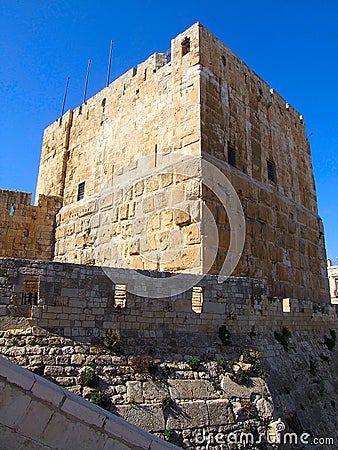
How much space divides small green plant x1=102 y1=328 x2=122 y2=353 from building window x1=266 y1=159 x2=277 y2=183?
751 cm

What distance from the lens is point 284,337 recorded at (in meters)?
8.66

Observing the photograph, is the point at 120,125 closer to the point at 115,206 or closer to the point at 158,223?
the point at 115,206

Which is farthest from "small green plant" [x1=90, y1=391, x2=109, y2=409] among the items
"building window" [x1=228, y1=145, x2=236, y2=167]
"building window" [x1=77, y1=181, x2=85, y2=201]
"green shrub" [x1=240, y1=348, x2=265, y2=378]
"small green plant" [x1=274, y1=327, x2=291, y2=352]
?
"building window" [x1=77, y1=181, x2=85, y2=201]

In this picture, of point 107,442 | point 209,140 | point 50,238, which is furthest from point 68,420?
point 50,238

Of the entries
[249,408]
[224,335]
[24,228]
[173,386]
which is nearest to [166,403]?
[173,386]

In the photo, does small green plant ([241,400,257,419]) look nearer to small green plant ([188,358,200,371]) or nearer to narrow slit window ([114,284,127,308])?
small green plant ([188,358,200,371])

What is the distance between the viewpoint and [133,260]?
9656 millimetres

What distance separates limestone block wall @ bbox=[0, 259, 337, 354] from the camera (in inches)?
226

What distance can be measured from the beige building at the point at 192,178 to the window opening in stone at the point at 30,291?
3433mm

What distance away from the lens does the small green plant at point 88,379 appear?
534 centimetres

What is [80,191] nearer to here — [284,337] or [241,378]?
[284,337]

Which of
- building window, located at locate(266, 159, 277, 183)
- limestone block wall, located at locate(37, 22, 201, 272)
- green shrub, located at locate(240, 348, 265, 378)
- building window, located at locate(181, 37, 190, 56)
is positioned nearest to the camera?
green shrub, located at locate(240, 348, 265, 378)

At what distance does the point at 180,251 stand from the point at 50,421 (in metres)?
5.37

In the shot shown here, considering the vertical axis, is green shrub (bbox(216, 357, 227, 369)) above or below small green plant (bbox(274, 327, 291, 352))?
below
